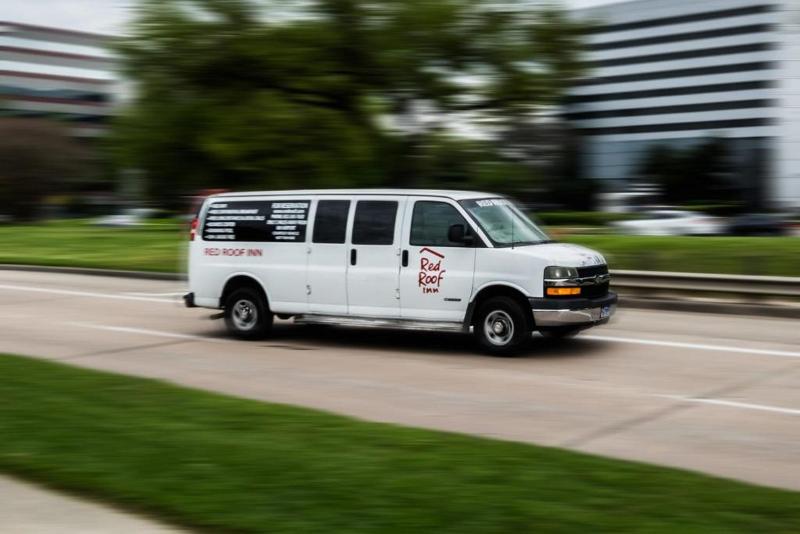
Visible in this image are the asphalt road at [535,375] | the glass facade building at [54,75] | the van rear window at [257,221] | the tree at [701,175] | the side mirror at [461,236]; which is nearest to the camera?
the asphalt road at [535,375]

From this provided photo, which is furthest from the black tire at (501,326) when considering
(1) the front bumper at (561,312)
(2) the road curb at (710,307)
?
(2) the road curb at (710,307)

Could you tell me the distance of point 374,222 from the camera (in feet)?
37.8

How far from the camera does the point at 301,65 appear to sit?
1122 inches

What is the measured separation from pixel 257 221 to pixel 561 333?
3.89 meters

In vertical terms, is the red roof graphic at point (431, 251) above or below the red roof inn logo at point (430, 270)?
above

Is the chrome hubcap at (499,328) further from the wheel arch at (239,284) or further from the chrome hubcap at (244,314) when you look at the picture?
the chrome hubcap at (244,314)

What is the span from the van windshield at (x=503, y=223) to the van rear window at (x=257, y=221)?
211 centimetres

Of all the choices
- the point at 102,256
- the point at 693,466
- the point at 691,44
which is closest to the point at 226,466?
the point at 693,466

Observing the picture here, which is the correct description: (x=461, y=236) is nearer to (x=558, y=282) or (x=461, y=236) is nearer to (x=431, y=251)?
(x=431, y=251)

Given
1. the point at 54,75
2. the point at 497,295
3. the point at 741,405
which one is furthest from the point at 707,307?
the point at 54,75

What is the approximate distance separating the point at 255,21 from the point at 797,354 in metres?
21.5

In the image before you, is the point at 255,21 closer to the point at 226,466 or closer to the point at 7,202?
the point at 226,466

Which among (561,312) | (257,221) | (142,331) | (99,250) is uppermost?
(257,221)

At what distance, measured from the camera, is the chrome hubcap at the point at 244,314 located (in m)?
12.5
